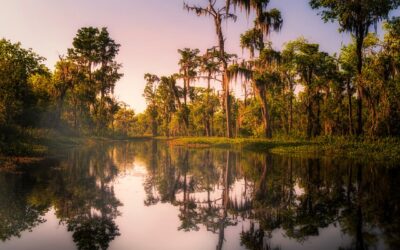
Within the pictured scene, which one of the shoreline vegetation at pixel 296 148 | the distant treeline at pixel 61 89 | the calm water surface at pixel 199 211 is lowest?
the calm water surface at pixel 199 211

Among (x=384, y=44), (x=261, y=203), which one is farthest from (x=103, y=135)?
(x=261, y=203)

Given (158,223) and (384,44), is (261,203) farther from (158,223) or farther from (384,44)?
(384,44)

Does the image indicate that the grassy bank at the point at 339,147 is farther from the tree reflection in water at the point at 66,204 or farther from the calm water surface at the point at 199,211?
the tree reflection in water at the point at 66,204

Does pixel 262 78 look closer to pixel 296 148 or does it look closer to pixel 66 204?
pixel 296 148

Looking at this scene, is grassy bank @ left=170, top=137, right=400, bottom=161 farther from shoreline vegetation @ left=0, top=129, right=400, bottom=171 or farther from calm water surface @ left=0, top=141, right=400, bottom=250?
calm water surface @ left=0, top=141, right=400, bottom=250

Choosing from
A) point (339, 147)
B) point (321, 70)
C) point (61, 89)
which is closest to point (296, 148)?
point (339, 147)

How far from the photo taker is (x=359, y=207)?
344 inches

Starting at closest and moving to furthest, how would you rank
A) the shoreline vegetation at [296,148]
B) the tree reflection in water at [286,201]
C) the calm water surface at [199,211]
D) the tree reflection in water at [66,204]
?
1. the calm water surface at [199,211]
2. the tree reflection in water at [66,204]
3. the tree reflection in water at [286,201]
4. the shoreline vegetation at [296,148]

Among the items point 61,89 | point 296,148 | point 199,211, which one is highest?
point 61,89

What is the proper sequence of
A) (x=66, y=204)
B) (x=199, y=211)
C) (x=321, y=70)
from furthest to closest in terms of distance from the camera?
1. (x=321, y=70)
2. (x=66, y=204)
3. (x=199, y=211)

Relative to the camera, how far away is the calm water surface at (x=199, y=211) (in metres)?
6.28

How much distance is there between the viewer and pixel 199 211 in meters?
8.53

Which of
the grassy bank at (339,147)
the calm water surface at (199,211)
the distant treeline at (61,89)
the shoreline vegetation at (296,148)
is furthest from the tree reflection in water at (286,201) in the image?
the distant treeline at (61,89)

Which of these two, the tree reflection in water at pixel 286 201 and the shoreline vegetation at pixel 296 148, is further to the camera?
the shoreline vegetation at pixel 296 148
